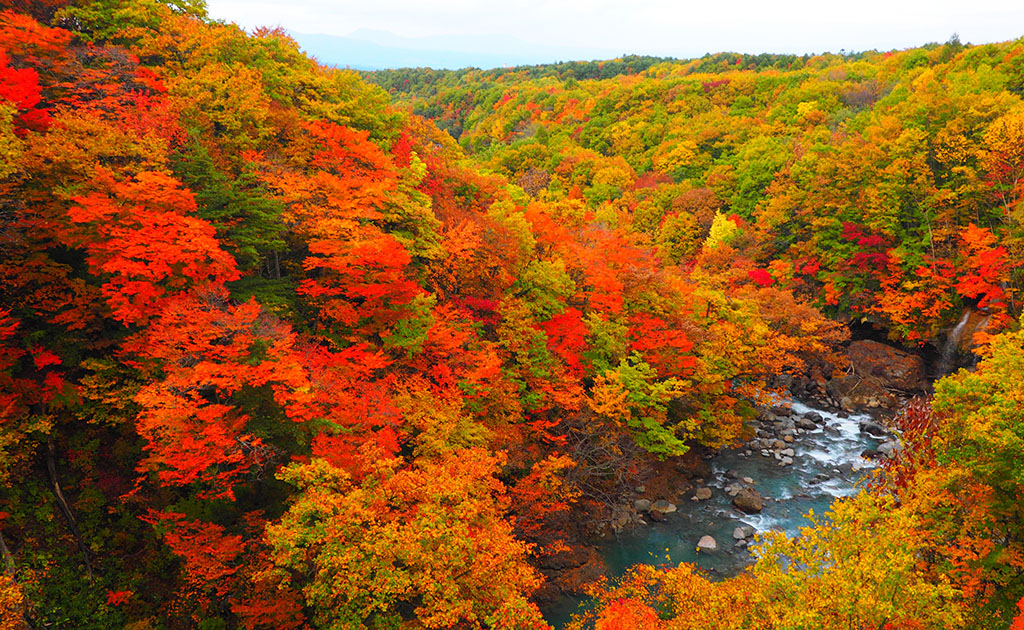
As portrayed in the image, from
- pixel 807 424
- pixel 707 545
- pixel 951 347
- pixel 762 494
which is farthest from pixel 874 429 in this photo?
pixel 707 545

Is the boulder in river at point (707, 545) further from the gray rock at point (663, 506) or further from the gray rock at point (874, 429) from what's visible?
the gray rock at point (874, 429)

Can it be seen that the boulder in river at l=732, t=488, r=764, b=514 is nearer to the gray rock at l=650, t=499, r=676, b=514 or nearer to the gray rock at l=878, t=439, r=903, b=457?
the gray rock at l=650, t=499, r=676, b=514

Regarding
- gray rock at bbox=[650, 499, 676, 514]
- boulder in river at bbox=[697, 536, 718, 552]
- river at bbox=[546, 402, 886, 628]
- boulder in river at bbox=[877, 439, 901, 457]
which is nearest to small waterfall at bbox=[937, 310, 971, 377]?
river at bbox=[546, 402, 886, 628]

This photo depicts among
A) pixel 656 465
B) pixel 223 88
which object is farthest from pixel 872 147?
pixel 223 88

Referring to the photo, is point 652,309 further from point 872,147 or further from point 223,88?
point 872,147

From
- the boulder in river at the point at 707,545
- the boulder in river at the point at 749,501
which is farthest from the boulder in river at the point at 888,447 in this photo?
the boulder in river at the point at 707,545

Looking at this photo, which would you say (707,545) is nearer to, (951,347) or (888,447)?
(888,447)
